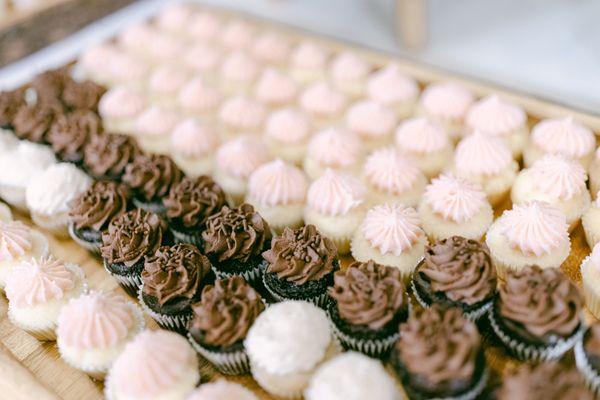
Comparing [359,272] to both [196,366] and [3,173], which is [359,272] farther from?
[3,173]

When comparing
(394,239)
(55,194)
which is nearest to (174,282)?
(394,239)

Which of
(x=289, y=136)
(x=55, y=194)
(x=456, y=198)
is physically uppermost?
(x=456, y=198)

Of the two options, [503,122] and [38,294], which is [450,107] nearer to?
[503,122]

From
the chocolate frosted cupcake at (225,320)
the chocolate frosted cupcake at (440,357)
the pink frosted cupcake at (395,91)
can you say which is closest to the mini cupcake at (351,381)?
the chocolate frosted cupcake at (440,357)

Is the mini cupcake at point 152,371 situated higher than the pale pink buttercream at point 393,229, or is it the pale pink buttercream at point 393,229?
the pale pink buttercream at point 393,229

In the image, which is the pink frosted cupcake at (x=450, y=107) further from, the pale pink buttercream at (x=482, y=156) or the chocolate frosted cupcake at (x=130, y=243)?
the chocolate frosted cupcake at (x=130, y=243)

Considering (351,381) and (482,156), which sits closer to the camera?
(351,381)

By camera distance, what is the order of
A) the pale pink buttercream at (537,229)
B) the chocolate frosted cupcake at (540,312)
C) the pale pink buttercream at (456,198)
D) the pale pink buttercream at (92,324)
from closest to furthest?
the chocolate frosted cupcake at (540,312)
the pale pink buttercream at (92,324)
the pale pink buttercream at (537,229)
the pale pink buttercream at (456,198)
